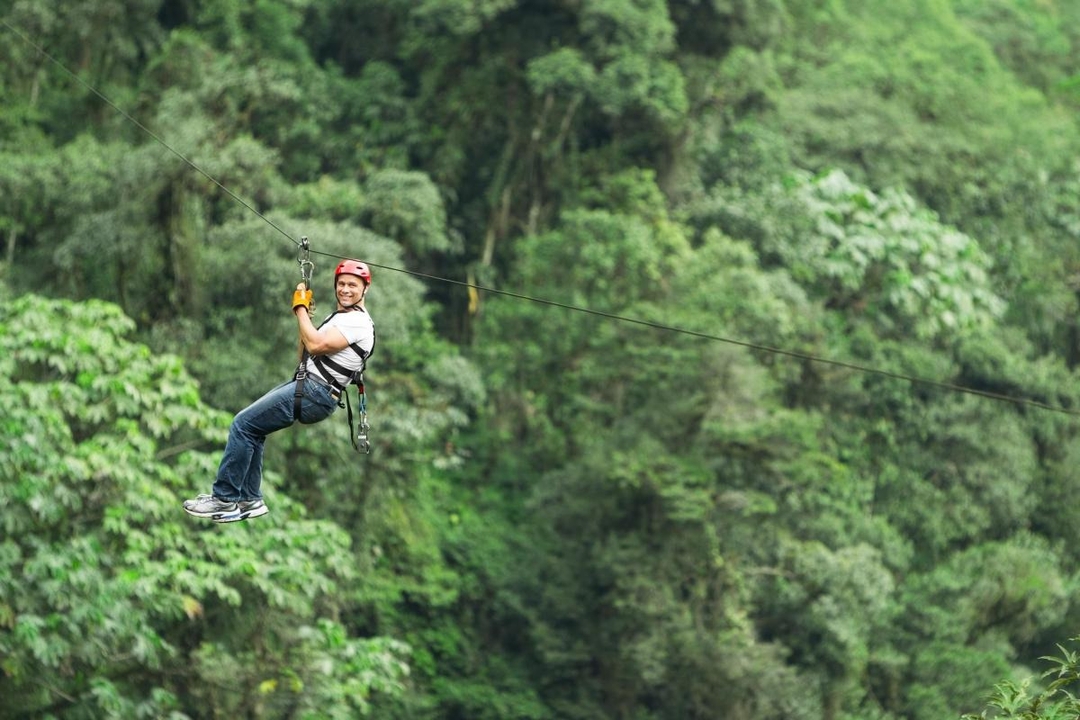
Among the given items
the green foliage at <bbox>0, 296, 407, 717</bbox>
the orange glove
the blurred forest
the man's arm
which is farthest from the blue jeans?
the blurred forest

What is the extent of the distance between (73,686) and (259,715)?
2122 millimetres

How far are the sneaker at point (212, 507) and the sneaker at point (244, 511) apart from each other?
0.03 ft

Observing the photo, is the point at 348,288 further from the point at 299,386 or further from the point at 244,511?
the point at 244,511

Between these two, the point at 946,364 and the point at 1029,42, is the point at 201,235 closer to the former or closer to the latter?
the point at 946,364

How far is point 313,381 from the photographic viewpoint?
657cm

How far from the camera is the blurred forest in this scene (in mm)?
13188

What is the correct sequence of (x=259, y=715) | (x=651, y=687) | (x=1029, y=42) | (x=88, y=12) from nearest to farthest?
(x=259, y=715), (x=651, y=687), (x=88, y=12), (x=1029, y=42)

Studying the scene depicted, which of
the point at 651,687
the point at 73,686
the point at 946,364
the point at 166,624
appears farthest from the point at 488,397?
the point at 73,686

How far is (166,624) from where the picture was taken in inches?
535

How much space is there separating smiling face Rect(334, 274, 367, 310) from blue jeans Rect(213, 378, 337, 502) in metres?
0.37

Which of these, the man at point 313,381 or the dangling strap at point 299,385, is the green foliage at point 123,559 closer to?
the man at point 313,381

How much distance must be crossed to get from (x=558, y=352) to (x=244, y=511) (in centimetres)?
1375

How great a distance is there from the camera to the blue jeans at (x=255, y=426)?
21.4 ft

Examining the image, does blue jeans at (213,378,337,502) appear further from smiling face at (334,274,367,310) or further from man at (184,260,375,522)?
smiling face at (334,274,367,310)
